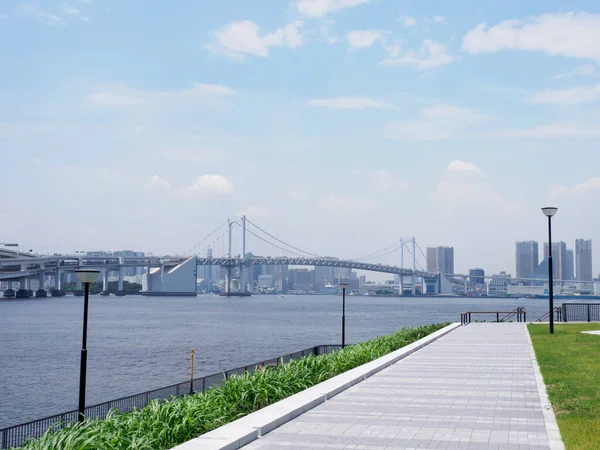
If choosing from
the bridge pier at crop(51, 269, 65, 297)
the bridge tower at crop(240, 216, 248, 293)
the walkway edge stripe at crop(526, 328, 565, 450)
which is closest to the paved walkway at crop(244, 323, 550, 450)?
the walkway edge stripe at crop(526, 328, 565, 450)

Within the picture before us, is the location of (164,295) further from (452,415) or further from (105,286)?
(452,415)

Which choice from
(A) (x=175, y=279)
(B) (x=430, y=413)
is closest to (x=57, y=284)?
(A) (x=175, y=279)

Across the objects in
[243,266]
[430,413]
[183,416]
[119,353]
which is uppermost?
[243,266]

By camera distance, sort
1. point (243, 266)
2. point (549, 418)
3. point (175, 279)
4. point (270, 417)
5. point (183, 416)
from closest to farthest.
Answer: point (183, 416) < point (270, 417) < point (549, 418) < point (243, 266) < point (175, 279)

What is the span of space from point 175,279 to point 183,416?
14578cm

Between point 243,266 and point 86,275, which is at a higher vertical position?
point 243,266

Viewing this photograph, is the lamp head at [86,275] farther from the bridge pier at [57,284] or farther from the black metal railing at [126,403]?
the bridge pier at [57,284]

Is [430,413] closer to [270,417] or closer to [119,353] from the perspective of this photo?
[270,417]

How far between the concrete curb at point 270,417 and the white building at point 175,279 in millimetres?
136418

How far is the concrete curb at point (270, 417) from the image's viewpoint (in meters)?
8.45

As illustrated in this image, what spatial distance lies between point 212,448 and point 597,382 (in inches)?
349

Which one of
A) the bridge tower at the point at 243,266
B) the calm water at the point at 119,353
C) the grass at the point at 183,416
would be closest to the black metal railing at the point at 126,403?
the grass at the point at 183,416

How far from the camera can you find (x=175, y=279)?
15288cm

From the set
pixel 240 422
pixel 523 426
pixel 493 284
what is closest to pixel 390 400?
pixel 523 426
